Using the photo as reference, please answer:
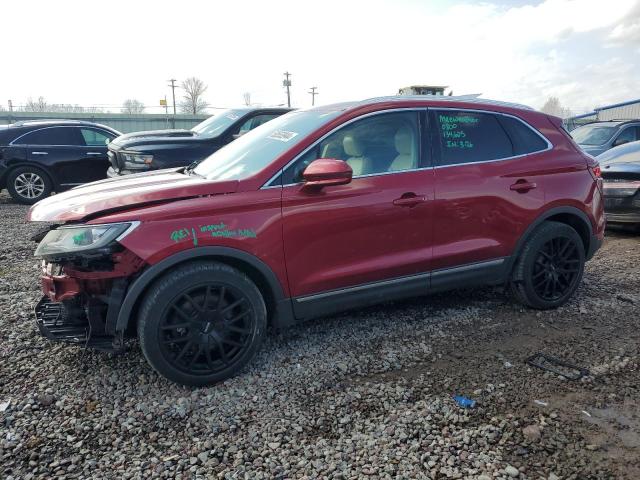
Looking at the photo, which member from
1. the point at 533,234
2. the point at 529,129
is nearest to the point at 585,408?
the point at 533,234

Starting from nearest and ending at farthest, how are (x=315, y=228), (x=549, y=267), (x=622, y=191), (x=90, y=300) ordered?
(x=90, y=300), (x=315, y=228), (x=549, y=267), (x=622, y=191)

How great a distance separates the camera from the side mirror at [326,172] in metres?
3.02

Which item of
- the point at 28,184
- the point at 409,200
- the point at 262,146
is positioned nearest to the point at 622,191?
the point at 409,200

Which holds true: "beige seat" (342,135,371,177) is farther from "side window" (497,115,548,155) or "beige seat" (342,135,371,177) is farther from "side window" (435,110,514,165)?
"side window" (497,115,548,155)

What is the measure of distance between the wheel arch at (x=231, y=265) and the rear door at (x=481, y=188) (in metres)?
1.26

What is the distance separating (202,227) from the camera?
9.42 feet

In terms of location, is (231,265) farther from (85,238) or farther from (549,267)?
(549,267)

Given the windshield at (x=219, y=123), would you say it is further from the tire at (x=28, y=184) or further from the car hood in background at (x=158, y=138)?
the tire at (x=28, y=184)

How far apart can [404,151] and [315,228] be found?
97cm

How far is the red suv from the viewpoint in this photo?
282 centimetres

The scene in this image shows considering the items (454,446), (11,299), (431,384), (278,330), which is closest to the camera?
(454,446)

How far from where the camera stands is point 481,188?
372cm

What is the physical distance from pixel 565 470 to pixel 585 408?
0.62m

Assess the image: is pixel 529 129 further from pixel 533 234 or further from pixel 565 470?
pixel 565 470
